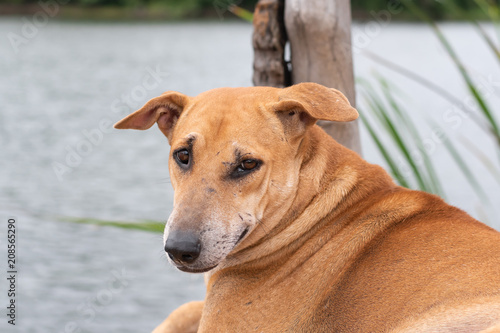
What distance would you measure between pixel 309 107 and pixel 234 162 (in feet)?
1.63

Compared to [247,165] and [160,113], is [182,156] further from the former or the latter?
[160,113]

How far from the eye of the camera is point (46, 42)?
36.6 metres

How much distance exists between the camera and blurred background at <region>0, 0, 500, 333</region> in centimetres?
488

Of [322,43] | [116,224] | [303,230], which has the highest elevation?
[322,43]

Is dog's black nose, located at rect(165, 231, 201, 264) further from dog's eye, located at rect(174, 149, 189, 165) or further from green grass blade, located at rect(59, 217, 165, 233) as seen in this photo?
green grass blade, located at rect(59, 217, 165, 233)

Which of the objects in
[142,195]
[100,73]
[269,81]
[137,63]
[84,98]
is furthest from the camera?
[137,63]

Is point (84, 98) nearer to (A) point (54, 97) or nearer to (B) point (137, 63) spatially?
(A) point (54, 97)

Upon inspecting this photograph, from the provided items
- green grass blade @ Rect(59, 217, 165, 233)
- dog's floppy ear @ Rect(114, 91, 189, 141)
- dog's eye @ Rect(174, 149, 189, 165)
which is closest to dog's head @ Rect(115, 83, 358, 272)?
dog's eye @ Rect(174, 149, 189, 165)

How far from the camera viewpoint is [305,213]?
131 inches

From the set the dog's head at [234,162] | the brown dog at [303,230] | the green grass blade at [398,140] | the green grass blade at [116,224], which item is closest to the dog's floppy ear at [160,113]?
the brown dog at [303,230]

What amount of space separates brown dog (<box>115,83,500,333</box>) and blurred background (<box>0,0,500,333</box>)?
27.4 inches

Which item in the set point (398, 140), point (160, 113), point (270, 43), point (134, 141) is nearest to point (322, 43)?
point (270, 43)

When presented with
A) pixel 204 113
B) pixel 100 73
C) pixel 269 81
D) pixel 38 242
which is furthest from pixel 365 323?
pixel 100 73

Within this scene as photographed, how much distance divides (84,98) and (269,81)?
18035 millimetres
